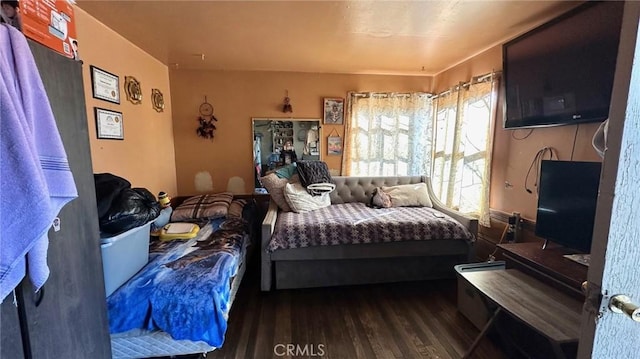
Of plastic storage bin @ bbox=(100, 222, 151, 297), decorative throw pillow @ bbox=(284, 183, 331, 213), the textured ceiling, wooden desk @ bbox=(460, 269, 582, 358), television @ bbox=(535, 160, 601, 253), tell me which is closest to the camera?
wooden desk @ bbox=(460, 269, 582, 358)

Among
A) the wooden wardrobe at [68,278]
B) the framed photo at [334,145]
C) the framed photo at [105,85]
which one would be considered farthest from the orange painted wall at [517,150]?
the framed photo at [105,85]

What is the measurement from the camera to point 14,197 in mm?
729

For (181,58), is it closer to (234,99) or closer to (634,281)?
(234,99)

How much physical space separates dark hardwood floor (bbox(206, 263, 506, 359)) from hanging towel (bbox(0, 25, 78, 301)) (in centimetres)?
133

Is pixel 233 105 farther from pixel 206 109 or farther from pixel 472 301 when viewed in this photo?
pixel 472 301

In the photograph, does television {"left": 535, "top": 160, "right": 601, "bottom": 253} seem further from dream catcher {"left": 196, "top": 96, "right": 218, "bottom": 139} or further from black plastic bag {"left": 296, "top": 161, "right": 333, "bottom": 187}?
dream catcher {"left": 196, "top": 96, "right": 218, "bottom": 139}

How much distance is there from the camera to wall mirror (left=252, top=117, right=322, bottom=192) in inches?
144

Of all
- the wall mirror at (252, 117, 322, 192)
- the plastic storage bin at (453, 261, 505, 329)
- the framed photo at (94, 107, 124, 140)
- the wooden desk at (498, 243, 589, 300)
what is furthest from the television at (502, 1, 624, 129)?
the framed photo at (94, 107, 124, 140)

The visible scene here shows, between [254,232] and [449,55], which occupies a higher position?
[449,55]

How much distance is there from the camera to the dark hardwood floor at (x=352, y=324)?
1.77 meters

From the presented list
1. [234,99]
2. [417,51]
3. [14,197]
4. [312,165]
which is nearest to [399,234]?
[312,165]

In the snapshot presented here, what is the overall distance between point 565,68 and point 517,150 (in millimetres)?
779

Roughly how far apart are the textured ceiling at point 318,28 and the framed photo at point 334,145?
38.2 inches

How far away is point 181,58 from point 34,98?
2.52 metres
